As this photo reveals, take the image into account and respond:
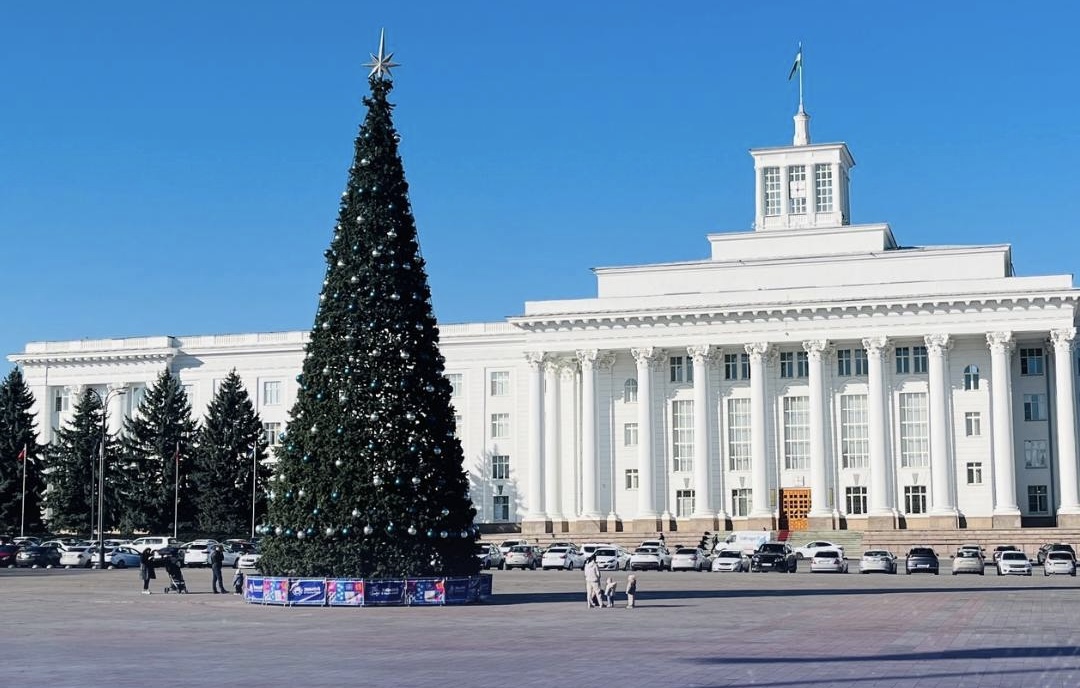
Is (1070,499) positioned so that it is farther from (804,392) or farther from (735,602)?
(735,602)

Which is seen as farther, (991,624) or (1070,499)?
(1070,499)

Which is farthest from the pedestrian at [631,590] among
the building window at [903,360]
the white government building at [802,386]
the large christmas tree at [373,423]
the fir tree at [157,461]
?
the fir tree at [157,461]

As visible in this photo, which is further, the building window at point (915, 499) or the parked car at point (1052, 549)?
the building window at point (915, 499)

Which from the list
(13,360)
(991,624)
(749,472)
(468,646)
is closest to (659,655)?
(468,646)

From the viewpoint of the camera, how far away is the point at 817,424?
2896 inches

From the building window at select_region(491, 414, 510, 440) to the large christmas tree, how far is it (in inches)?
1999

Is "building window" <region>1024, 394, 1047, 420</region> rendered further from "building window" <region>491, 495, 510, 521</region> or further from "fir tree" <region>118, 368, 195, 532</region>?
"fir tree" <region>118, 368, 195, 532</region>

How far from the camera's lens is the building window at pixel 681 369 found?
77.9m

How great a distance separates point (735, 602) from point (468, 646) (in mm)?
13559

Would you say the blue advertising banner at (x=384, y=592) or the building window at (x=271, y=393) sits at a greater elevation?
the building window at (x=271, y=393)

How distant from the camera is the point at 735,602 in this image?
3375 centimetres

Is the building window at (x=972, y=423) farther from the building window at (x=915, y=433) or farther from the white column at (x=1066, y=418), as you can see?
the white column at (x=1066, y=418)

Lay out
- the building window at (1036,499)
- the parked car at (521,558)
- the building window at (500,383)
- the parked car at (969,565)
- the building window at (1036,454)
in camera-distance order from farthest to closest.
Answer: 1. the building window at (500,383)
2. the building window at (1036,454)
3. the building window at (1036,499)
4. the parked car at (521,558)
5. the parked car at (969,565)

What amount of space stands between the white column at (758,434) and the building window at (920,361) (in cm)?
774
